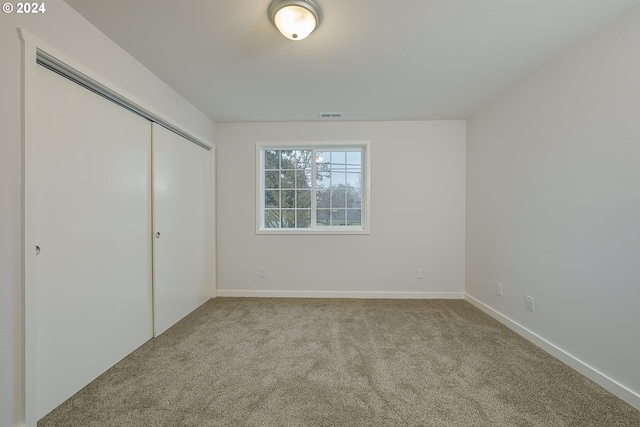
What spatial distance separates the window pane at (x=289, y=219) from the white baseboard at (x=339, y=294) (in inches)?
37.4

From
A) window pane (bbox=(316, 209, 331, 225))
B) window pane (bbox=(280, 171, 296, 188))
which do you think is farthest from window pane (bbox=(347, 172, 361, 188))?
window pane (bbox=(280, 171, 296, 188))

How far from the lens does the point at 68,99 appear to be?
1.50 m

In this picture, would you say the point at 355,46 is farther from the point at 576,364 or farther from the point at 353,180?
the point at 576,364

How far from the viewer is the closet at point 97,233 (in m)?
1.38

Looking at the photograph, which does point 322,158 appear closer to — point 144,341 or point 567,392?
point 144,341

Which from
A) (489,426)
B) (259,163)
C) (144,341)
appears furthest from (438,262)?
(144,341)

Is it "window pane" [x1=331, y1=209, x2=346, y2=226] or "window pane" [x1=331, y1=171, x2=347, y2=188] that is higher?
"window pane" [x1=331, y1=171, x2=347, y2=188]

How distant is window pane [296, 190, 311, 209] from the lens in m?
3.53

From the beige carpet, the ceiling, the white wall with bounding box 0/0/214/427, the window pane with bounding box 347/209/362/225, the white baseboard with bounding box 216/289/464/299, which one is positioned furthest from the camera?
the window pane with bounding box 347/209/362/225

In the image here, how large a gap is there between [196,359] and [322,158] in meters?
2.74

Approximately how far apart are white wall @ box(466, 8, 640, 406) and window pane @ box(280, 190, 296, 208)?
8.28 ft

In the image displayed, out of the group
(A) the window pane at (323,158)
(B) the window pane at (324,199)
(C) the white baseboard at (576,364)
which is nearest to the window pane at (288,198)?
(B) the window pane at (324,199)

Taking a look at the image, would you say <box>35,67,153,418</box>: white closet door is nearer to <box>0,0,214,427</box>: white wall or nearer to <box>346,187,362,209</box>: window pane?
<box>0,0,214,427</box>: white wall

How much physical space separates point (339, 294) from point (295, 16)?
119 inches
